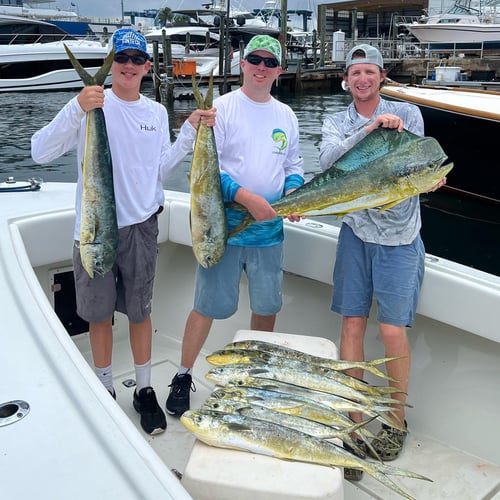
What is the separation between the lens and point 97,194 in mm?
2299

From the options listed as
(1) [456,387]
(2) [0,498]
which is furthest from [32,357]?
(1) [456,387]

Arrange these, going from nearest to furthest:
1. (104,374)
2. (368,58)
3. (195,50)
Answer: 1. (368,58)
2. (104,374)
3. (195,50)

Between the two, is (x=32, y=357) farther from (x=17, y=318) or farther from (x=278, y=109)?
(x=278, y=109)

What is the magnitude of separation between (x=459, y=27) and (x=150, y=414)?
29.9 meters

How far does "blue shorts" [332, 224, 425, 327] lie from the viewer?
8.65ft

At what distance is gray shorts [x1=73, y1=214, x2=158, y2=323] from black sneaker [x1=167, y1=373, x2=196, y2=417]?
46 cm

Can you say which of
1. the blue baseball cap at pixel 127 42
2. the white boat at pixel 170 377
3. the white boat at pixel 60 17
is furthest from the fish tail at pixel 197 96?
the white boat at pixel 60 17

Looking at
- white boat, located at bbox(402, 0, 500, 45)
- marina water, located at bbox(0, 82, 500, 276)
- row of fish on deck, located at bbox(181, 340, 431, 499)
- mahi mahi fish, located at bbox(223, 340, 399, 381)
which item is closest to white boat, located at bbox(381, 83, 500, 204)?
marina water, located at bbox(0, 82, 500, 276)

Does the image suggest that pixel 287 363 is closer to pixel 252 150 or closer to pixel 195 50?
pixel 252 150

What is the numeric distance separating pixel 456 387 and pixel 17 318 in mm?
2169

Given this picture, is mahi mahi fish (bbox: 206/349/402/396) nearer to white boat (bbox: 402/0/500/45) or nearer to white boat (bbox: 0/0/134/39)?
white boat (bbox: 402/0/500/45)

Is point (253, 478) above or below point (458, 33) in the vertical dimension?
below

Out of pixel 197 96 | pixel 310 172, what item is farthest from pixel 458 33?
A: pixel 197 96

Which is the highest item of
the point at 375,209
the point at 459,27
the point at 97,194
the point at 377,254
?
the point at 459,27
